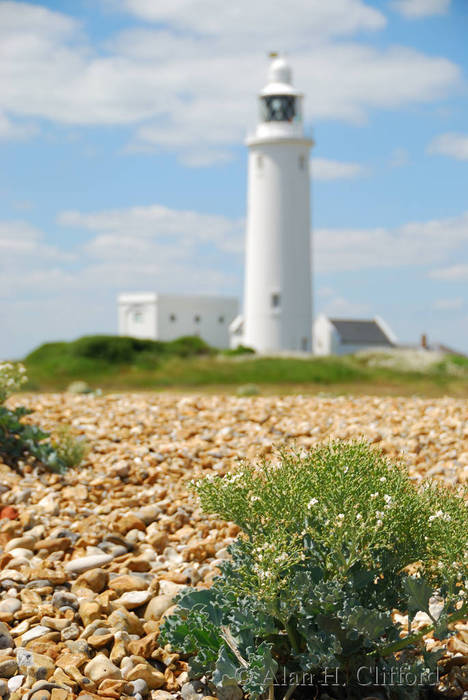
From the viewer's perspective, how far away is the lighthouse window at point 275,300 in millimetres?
31188

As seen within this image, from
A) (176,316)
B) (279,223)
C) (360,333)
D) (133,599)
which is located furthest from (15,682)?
(176,316)

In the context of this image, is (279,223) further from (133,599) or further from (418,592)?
(418,592)

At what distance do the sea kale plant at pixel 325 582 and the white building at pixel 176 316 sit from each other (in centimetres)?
3523

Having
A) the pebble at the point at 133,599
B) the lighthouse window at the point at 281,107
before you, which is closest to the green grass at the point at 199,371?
the lighthouse window at the point at 281,107

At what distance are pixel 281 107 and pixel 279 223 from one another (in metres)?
4.90

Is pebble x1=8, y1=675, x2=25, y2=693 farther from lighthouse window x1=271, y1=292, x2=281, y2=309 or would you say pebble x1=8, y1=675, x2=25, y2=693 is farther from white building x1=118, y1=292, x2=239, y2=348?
white building x1=118, y1=292, x2=239, y2=348

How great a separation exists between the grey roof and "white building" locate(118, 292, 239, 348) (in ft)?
19.8

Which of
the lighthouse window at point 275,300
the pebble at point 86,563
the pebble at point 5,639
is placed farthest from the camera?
the lighthouse window at point 275,300

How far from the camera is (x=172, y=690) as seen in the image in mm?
3449

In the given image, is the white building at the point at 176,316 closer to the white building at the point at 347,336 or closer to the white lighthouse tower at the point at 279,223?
the white building at the point at 347,336

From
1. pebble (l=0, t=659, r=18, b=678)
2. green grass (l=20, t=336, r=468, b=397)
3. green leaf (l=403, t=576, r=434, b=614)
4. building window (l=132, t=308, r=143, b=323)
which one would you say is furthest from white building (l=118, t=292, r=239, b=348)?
green leaf (l=403, t=576, r=434, b=614)

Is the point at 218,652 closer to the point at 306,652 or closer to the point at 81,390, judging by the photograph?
the point at 306,652

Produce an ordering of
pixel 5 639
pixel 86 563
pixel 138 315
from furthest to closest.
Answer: pixel 138 315 < pixel 86 563 < pixel 5 639

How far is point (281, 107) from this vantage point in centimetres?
3133
